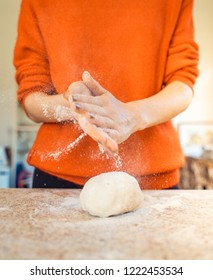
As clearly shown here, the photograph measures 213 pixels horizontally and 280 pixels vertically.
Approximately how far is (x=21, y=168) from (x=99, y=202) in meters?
0.52

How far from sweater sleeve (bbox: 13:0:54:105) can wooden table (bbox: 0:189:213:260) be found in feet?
0.85

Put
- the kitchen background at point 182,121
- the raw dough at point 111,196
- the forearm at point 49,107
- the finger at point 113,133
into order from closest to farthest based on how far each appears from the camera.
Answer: the raw dough at point 111,196 → the finger at point 113,133 → the forearm at point 49,107 → the kitchen background at point 182,121

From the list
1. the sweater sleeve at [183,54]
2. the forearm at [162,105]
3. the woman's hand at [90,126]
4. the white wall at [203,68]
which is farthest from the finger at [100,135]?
the white wall at [203,68]

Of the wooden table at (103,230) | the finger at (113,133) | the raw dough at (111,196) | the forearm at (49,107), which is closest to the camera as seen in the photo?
the wooden table at (103,230)

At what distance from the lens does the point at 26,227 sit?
528mm

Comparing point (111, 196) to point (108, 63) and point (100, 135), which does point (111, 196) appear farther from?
point (108, 63)

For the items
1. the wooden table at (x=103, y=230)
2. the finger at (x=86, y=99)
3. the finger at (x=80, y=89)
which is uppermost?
the finger at (x=80, y=89)

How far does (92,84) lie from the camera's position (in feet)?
2.28

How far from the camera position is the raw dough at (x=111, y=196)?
0.59 meters

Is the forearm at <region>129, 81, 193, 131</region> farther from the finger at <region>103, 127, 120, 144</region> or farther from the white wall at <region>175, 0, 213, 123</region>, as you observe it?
the white wall at <region>175, 0, 213, 123</region>

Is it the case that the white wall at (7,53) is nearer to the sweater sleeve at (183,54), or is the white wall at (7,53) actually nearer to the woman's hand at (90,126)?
the woman's hand at (90,126)

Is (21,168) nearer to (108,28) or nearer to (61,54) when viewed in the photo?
(61,54)

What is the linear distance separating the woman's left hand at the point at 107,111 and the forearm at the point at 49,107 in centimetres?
12

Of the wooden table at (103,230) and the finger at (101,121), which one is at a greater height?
the finger at (101,121)
